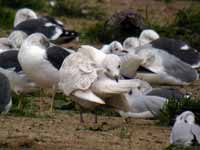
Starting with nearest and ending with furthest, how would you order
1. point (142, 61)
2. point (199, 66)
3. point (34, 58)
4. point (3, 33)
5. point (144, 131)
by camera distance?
1. point (144, 131)
2. point (34, 58)
3. point (142, 61)
4. point (199, 66)
5. point (3, 33)

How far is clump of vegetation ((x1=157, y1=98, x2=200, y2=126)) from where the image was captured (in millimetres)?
11195

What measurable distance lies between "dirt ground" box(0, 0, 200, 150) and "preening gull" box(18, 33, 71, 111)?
32.9 inches

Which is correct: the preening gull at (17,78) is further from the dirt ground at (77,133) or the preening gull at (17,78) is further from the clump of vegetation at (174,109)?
the clump of vegetation at (174,109)

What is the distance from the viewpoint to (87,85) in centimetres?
1073

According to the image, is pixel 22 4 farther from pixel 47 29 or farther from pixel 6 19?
pixel 47 29

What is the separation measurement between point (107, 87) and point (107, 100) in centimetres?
35

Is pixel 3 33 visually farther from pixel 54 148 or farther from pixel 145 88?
pixel 54 148

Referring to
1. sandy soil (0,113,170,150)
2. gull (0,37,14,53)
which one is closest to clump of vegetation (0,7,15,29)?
gull (0,37,14,53)

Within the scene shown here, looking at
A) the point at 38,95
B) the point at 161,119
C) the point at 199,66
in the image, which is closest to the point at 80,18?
the point at 199,66

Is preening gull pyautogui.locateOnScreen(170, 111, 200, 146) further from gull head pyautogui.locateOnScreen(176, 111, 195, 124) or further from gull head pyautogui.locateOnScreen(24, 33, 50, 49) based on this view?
gull head pyautogui.locateOnScreen(24, 33, 50, 49)

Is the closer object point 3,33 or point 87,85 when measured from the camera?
point 87,85

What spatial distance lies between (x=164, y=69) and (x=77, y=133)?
5663mm

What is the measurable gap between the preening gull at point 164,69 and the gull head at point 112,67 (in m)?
4.17

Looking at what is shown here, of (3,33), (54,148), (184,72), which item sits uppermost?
(3,33)
